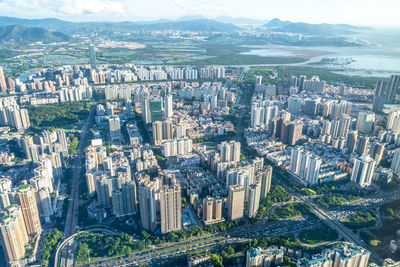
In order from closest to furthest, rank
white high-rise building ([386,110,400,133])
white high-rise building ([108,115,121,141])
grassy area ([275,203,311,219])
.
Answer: grassy area ([275,203,311,219]), white high-rise building ([108,115,121,141]), white high-rise building ([386,110,400,133])

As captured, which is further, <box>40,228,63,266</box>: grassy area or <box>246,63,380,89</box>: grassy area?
<box>246,63,380,89</box>: grassy area

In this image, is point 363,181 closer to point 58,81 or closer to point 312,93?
point 312,93

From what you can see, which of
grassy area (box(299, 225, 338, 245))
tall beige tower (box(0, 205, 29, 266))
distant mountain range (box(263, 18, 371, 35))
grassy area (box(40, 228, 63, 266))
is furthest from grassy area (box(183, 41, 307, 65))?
distant mountain range (box(263, 18, 371, 35))

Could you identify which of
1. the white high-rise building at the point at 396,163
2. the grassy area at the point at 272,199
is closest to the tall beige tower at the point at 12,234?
the grassy area at the point at 272,199

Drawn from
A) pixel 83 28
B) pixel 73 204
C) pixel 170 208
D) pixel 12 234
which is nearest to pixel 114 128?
pixel 73 204

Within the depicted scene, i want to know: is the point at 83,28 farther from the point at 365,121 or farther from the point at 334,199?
the point at 334,199

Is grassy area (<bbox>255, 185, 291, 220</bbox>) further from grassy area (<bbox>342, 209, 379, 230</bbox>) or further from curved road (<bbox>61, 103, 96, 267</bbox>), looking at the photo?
curved road (<bbox>61, 103, 96, 267</bbox>)
